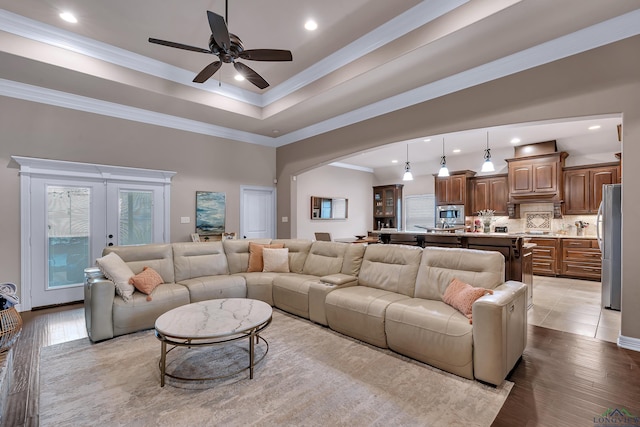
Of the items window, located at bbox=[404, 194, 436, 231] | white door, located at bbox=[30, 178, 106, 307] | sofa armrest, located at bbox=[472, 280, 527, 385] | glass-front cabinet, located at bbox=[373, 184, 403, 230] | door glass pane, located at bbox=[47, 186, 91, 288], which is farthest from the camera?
glass-front cabinet, located at bbox=[373, 184, 403, 230]

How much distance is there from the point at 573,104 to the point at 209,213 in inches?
232

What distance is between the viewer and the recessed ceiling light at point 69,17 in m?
3.32

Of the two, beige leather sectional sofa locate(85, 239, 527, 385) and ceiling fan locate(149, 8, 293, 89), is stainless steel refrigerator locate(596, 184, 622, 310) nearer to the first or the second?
beige leather sectional sofa locate(85, 239, 527, 385)

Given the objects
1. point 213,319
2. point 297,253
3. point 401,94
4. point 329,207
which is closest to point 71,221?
point 297,253

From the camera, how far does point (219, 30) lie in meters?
2.52

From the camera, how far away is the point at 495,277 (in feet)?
9.23

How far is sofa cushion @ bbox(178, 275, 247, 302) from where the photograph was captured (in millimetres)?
3820

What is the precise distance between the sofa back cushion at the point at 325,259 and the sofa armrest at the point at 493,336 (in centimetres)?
205

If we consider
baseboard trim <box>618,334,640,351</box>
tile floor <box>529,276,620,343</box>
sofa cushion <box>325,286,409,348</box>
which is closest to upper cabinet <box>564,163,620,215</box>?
tile floor <box>529,276,620,343</box>

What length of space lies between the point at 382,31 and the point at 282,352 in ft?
12.5

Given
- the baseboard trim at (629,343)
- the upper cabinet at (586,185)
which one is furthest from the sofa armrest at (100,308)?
the upper cabinet at (586,185)

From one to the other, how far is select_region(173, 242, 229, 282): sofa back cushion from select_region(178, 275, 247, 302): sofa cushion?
13cm

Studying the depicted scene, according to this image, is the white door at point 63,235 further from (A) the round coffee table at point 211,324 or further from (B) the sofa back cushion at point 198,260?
(A) the round coffee table at point 211,324

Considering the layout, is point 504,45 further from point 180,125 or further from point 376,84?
point 180,125
